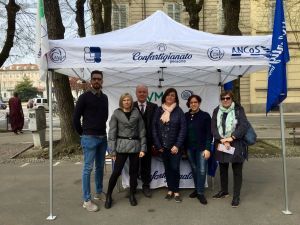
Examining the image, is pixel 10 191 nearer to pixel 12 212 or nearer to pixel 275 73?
pixel 12 212

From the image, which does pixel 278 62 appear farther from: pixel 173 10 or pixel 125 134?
pixel 173 10

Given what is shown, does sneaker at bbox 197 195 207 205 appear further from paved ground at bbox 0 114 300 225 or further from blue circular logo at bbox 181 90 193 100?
blue circular logo at bbox 181 90 193 100

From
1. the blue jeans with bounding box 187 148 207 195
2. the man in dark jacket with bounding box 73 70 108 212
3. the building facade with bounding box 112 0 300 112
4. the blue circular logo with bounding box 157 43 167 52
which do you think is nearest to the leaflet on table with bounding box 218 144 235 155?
the blue jeans with bounding box 187 148 207 195

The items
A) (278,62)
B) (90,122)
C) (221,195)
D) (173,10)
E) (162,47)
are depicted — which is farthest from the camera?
(173,10)

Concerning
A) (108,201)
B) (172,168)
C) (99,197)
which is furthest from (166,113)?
(99,197)

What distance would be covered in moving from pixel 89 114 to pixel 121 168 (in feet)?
3.16

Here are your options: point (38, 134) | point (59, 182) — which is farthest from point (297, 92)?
point (59, 182)

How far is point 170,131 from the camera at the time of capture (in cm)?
589

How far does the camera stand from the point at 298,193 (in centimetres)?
652

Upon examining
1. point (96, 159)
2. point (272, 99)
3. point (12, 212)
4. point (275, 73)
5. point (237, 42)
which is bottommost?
point (12, 212)

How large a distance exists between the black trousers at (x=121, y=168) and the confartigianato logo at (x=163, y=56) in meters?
1.49

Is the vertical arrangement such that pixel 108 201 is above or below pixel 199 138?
below

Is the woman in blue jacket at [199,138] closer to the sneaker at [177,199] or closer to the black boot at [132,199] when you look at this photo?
the sneaker at [177,199]

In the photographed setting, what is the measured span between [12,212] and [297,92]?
27.0m
